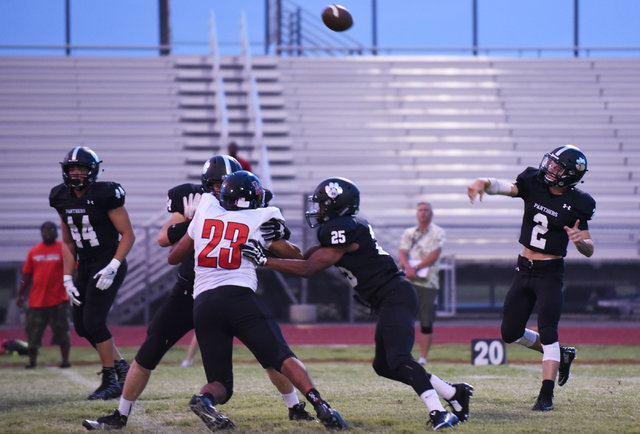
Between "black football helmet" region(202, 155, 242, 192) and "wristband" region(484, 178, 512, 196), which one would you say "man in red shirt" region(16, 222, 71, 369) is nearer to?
"black football helmet" region(202, 155, 242, 192)

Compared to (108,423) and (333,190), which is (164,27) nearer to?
(333,190)

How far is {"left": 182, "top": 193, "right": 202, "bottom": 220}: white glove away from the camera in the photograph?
5340mm

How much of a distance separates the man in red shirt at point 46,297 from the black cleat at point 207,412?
5.44m

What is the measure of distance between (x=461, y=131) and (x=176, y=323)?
15145 millimetres

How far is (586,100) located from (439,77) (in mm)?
3297

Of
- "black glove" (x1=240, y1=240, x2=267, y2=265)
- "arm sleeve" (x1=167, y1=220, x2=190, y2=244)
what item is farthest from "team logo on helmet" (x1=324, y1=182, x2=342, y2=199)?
"arm sleeve" (x1=167, y1=220, x2=190, y2=244)

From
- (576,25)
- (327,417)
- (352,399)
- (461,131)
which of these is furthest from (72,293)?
(576,25)

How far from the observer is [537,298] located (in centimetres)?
628

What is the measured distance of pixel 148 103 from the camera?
2028 centimetres

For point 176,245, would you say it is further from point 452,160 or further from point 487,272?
point 452,160

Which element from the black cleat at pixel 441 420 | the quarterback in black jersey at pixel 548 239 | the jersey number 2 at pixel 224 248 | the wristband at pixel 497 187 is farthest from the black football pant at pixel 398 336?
the quarterback in black jersey at pixel 548 239

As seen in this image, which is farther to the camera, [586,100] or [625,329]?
[586,100]

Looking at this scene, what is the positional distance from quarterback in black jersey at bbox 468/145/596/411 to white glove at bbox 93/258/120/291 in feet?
8.74

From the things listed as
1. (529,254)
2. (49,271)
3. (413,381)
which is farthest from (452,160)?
(413,381)
